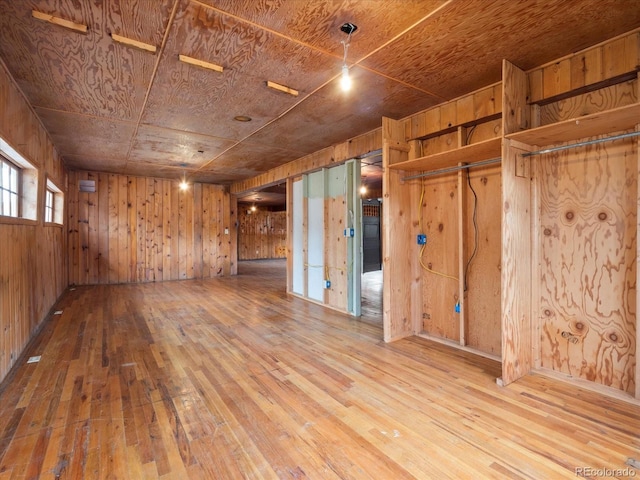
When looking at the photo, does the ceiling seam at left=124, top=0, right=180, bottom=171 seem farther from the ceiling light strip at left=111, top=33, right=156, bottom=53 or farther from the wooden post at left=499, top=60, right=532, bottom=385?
the wooden post at left=499, top=60, right=532, bottom=385

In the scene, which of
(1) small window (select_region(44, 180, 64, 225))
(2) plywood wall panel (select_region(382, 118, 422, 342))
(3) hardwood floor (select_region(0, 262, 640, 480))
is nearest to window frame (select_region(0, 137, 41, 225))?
(3) hardwood floor (select_region(0, 262, 640, 480))

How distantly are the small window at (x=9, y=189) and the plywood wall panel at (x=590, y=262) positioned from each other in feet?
16.2

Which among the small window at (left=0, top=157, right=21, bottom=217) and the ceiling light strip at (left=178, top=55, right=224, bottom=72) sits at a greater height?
the ceiling light strip at (left=178, top=55, right=224, bottom=72)

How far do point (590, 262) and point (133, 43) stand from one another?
12.4 feet

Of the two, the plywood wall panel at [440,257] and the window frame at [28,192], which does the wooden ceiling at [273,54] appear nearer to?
the window frame at [28,192]

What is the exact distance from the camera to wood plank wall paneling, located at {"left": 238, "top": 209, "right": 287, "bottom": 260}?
538 inches

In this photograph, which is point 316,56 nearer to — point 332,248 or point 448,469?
point 448,469

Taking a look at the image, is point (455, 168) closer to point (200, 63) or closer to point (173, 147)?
point (200, 63)

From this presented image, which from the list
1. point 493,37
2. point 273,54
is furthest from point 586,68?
point 273,54

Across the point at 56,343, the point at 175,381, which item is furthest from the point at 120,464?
the point at 56,343

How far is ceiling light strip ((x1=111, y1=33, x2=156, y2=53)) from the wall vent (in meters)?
6.14

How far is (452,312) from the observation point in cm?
342

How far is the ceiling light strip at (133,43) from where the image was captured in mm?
2172

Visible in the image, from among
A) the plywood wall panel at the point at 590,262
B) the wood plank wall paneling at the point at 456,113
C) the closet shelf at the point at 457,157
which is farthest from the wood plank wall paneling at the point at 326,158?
the plywood wall panel at the point at 590,262
